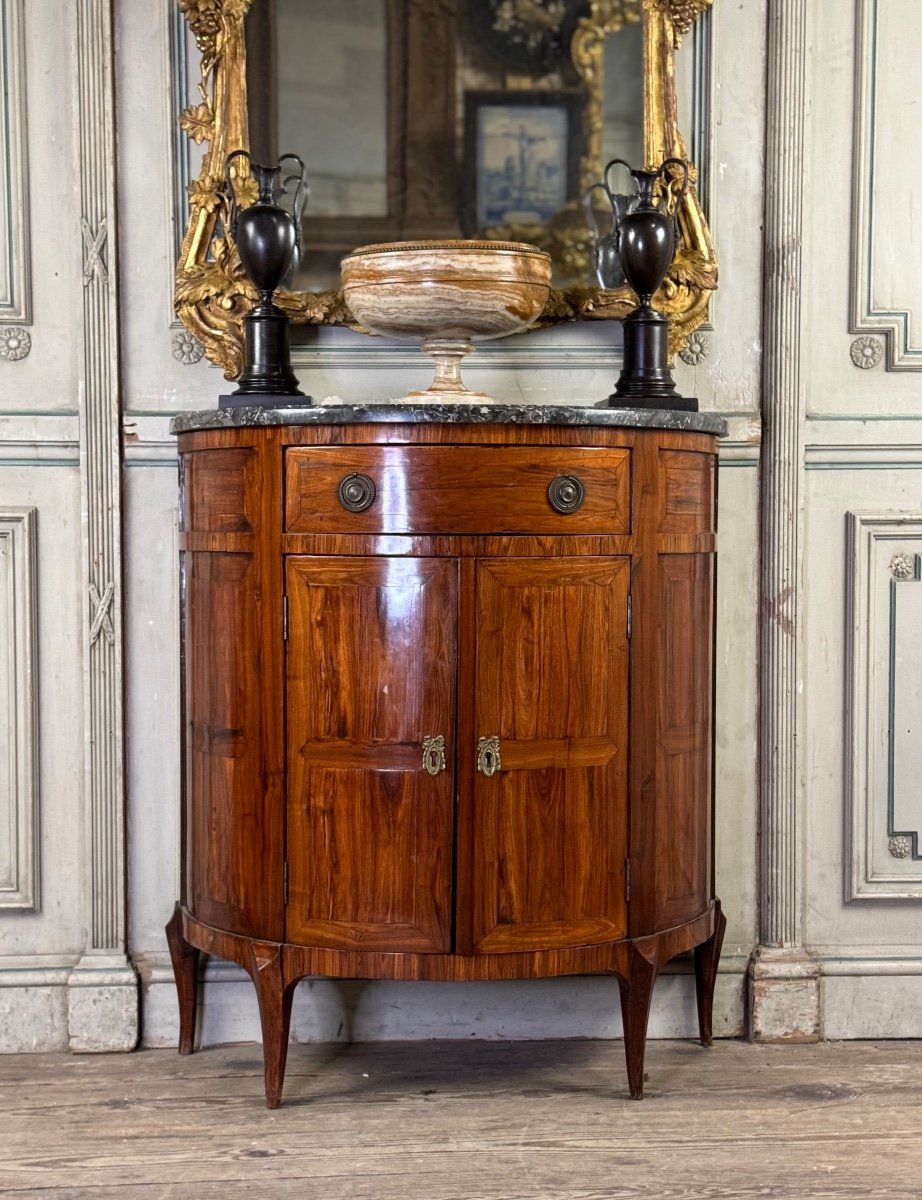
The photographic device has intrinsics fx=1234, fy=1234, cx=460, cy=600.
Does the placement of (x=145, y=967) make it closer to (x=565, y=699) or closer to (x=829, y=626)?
(x=565, y=699)

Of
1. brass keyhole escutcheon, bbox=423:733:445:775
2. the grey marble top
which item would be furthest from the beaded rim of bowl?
brass keyhole escutcheon, bbox=423:733:445:775

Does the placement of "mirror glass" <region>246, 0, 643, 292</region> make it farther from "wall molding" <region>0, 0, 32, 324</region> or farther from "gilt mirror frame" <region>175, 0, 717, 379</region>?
"wall molding" <region>0, 0, 32, 324</region>

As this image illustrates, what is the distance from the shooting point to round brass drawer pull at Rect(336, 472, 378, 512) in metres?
1.60

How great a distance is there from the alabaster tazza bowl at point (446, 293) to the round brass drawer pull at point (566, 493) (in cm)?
25

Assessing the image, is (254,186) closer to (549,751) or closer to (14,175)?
(14,175)

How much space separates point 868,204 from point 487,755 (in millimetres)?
1149

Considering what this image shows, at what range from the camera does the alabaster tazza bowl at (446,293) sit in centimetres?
177

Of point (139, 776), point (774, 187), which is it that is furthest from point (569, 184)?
point (139, 776)

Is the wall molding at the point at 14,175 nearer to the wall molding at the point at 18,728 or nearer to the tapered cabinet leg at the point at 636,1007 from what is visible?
the wall molding at the point at 18,728

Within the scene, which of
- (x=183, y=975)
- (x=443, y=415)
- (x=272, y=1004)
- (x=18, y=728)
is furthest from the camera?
(x=18, y=728)

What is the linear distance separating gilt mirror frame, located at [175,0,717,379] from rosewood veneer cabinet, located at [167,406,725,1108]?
0.38 meters

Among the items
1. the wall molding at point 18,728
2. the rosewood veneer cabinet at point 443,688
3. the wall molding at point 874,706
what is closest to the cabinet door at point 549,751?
the rosewood veneer cabinet at point 443,688

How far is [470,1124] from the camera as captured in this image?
66.9 inches

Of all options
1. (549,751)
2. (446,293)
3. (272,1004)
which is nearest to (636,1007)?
(549,751)
